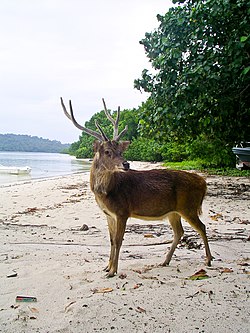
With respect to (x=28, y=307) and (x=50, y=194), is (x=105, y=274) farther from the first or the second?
(x=50, y=194)

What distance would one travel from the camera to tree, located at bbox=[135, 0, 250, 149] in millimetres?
7375

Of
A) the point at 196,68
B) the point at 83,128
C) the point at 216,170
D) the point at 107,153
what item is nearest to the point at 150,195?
the point at 107,153

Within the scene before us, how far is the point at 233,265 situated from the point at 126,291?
1341mm

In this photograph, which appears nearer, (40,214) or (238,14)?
(40,214)

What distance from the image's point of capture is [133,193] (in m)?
3.72

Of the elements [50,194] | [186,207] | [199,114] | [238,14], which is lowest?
[50,194]

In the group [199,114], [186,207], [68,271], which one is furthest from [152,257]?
[199,114]

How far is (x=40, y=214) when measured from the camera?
7082mm

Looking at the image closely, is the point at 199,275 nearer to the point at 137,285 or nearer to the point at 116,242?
the point at 137,285

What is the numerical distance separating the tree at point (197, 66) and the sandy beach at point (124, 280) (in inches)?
131

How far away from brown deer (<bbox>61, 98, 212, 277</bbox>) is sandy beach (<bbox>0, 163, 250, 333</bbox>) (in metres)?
0.35

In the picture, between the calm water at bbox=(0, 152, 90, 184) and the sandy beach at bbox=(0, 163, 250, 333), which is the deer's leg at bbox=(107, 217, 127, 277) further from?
the calm water at bbox=(0, 152, 90, 184)

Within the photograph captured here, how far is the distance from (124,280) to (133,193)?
3.15 feet

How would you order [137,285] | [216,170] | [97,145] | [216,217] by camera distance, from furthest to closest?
1. [216,170]
2. [216,217]
3. [97,145]
4. [137,285]
